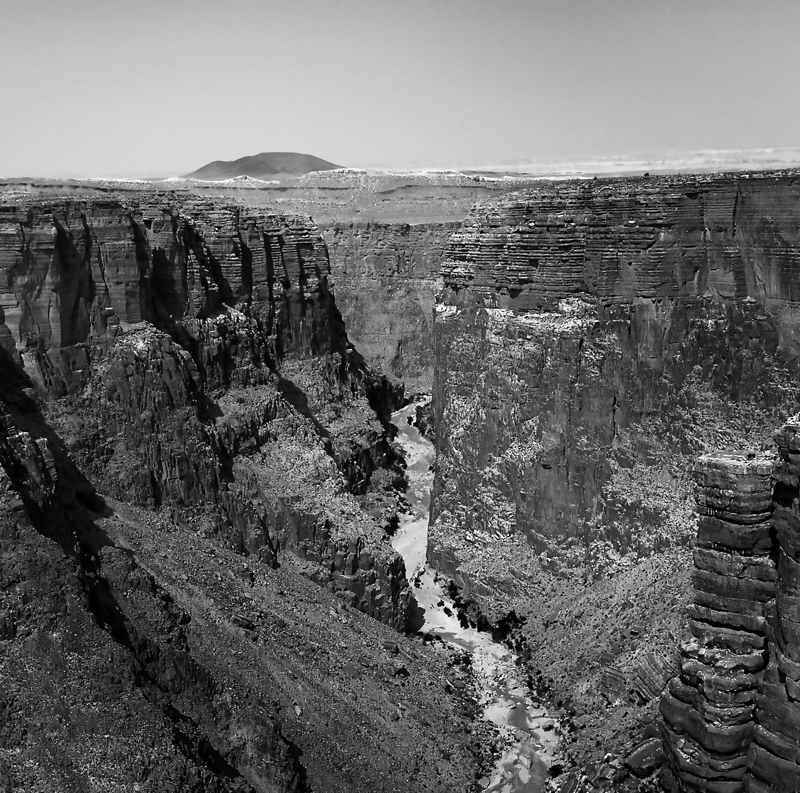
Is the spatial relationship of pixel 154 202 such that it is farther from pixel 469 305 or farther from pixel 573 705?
pixel 573 705

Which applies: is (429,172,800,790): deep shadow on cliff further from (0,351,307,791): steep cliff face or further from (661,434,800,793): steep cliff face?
(661,434,800,793): steep cliff face

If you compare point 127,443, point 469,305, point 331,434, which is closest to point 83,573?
point 127,443

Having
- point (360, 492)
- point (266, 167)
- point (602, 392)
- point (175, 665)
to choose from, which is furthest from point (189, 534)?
point (266, 167)

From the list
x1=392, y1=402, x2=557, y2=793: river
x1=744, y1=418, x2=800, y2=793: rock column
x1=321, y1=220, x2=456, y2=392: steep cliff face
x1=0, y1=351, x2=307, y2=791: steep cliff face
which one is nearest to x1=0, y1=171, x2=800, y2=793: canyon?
x1=0, y1=351, x2=307, y2=791: steep cliff face

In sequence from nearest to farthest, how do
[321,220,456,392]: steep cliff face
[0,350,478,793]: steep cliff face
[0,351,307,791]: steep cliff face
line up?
1. [0,351,307,791]: steep cliff face
2. [0,350,478,793]: steep cliff face
3. [321,220,456,392]: steep cliff face

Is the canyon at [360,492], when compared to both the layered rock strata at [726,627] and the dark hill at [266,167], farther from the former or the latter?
the dark hill at [266,167]
